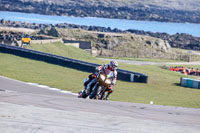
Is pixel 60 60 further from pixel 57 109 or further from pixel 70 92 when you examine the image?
pixel 57 109

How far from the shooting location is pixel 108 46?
69.1 meters

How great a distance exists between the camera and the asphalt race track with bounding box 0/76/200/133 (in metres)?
6.01

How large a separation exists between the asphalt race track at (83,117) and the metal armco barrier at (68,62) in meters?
15.2

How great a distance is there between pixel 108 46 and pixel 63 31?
12995 mm

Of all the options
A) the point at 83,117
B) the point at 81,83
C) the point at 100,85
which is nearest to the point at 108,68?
the point at 100,85

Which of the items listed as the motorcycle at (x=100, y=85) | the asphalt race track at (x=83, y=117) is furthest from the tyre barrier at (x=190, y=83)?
the asphalt race track at (x=83, y=117)

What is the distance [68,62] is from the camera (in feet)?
92.2

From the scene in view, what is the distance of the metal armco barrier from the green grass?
684 millimetres

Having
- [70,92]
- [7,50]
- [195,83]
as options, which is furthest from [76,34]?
[70,92]

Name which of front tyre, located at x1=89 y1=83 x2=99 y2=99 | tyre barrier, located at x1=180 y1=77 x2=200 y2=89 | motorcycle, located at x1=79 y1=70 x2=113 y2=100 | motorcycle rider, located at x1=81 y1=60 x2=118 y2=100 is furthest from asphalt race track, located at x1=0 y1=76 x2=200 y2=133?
tyre barrier, located at x1=180 y1=77 x2=200 y2=89

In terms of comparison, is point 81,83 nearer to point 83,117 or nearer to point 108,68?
point 108,68

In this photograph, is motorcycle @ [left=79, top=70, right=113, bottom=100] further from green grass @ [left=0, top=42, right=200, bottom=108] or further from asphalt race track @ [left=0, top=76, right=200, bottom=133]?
green grass @ [left=0, top=42, right=200, bottom=108]

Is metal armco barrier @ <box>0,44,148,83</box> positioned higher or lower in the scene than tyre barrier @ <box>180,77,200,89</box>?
higher

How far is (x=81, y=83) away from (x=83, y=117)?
14.9 m
